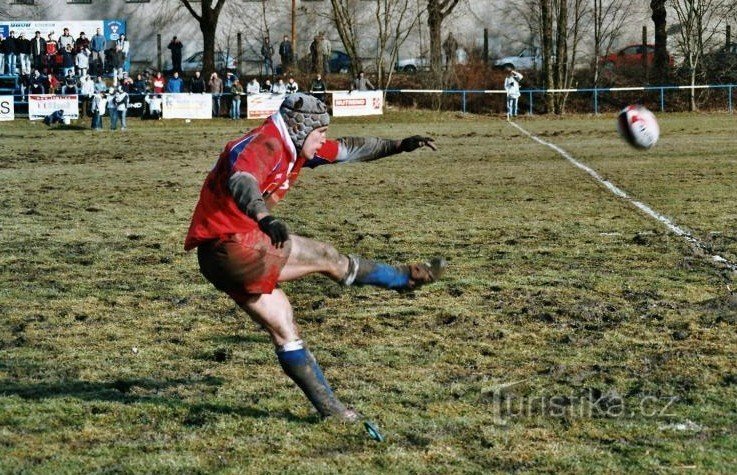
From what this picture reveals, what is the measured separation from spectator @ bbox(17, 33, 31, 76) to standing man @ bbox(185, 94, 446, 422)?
36.5 meters

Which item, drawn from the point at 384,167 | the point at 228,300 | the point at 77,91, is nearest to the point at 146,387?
the point at 228,300

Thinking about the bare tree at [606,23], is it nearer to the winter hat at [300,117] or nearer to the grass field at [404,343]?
the grass field at [404,343]

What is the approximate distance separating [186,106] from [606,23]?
2353 centimetres

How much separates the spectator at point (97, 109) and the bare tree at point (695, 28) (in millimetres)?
21177

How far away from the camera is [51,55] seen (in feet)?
130

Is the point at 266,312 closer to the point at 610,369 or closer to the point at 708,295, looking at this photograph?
the point at 610,369

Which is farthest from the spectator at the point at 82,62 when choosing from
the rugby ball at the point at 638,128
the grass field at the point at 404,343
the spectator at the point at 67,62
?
the rugby ball at the point at 638,128

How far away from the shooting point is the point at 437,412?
6070mm

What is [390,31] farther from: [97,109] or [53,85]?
→ [97,109]

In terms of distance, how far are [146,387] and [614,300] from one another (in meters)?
3.93

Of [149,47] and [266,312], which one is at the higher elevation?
[149,47]

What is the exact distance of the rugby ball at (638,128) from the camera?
27.9 feet

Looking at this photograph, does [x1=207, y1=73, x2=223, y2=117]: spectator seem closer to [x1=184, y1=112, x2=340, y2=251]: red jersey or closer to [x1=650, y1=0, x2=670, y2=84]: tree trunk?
[x1=650, y1=0, x2=670, y2=84]: tree trunk

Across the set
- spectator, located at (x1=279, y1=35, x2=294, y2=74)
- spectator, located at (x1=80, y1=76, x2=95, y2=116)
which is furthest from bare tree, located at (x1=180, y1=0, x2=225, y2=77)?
Result: spectator, located at (x1=80, y1=76, x2=95, y2=116)
